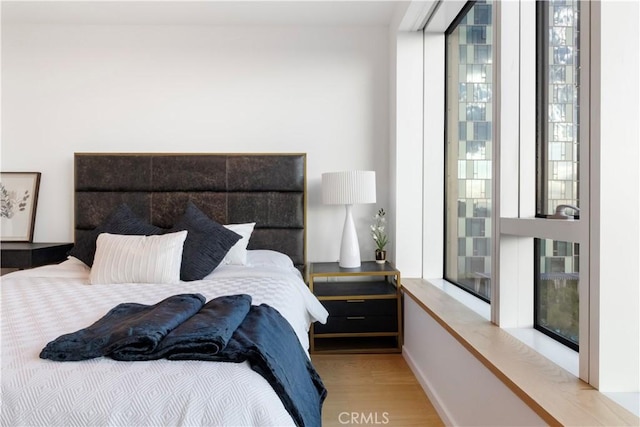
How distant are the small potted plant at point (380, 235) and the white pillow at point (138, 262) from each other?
1.51 meters

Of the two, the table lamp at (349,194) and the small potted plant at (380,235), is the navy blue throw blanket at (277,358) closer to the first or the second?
the table lamp at (349,194)

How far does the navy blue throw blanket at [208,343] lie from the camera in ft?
3.83

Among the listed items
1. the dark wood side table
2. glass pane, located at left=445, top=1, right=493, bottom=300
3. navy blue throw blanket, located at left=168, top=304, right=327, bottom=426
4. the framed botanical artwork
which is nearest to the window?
glass pane, located at left=445, top=1, right=493, bottom=300

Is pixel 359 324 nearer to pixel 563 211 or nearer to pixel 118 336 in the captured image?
pixel 563 211

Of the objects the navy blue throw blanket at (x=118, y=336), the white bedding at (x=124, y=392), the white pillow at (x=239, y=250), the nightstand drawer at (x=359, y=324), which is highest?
the white pillow at (x=239, y=250)

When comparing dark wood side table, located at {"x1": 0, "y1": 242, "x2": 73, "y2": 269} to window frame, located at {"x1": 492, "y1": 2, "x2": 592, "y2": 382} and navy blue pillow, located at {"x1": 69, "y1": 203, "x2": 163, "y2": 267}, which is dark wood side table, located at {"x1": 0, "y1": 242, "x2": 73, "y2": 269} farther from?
window frame, located at {"x1": 492, "y1": 2, "x2": 592, "y2": 382}

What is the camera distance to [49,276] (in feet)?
7.95

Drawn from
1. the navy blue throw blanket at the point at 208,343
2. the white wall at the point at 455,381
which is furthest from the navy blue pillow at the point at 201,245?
the white wall at the point at 455,381

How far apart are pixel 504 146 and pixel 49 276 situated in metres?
2.64

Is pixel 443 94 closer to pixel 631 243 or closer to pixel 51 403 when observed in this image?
pixel 631 243

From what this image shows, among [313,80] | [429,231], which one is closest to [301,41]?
[313,80]

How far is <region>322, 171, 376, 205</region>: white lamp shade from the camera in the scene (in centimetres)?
287

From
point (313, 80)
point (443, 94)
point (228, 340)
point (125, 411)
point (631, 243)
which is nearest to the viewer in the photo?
point (125, 411)

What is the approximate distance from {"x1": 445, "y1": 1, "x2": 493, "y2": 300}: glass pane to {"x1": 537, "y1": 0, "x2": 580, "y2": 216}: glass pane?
0.50 meters
